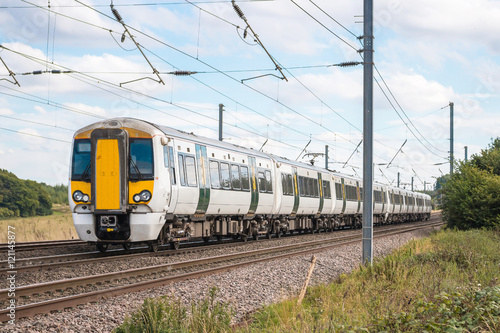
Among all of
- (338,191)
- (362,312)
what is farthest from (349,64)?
(338,191)

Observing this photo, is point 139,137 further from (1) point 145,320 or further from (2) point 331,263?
(1) point 145,320

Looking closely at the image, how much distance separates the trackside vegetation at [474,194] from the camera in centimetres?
2377

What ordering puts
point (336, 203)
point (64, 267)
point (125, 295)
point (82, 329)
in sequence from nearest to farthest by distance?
point (82, 329), point (125, 295), point (64, 267), point (336, 203)

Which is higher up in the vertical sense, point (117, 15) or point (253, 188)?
point (117, 15)

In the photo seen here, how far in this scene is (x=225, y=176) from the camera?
1877 centimetres

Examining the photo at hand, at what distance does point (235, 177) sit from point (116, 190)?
20.0 feet

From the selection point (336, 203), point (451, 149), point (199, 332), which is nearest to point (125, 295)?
point (199, 332)

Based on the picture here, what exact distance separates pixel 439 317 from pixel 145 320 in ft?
10.9

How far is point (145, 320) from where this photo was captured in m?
6.77

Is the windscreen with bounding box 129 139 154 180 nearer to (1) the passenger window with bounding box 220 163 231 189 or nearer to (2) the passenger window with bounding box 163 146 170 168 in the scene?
(2) the passenger window with bounding box 163 146 170 168

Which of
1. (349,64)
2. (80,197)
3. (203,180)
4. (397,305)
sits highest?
(349,64)

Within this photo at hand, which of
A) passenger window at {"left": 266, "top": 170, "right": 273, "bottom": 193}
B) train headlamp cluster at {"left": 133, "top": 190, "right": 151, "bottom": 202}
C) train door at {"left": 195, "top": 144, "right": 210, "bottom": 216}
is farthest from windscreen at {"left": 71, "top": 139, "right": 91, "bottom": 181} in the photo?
passenger window at {"left": 266, "top": 170, "right": 273, "bottom": 193}

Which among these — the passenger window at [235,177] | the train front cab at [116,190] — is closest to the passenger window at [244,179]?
the passenger window at [235,177]

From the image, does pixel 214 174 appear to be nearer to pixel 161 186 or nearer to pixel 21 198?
pixel 161 186
